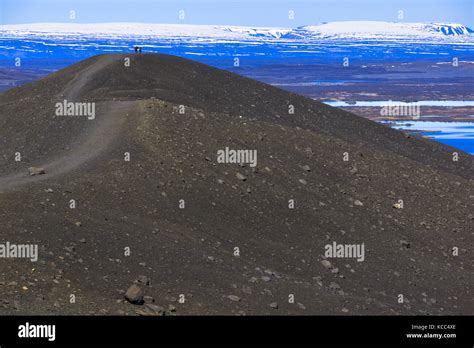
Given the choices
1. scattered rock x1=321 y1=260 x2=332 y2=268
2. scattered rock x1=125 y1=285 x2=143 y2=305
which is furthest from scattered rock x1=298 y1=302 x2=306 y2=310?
scattered rock x1=125 y1=285 x2=143 y2=305

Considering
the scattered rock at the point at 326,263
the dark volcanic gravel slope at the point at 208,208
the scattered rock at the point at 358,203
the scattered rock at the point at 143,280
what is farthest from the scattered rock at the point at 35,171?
the scattered rock at the point at 358,203

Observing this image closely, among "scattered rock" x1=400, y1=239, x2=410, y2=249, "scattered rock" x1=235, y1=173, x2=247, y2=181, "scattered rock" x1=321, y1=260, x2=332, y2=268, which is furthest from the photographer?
"scattered rock" x1=235, y1=173, x2=247, y2=181

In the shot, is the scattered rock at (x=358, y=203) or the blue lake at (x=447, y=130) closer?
the scattered rock at (x=358, y=203)

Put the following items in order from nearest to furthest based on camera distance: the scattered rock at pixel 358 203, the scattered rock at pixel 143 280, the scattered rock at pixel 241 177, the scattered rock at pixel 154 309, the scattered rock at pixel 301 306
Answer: the scattered rock at pixel 154 309 → the scattered rock at pixel 143 280 → the scattered rock at pixel 301 306 → the scattered rock at pixel 241 177 → the scattered rock at pixel 358 203

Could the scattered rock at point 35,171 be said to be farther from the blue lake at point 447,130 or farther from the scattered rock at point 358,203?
the blue lake at point 447,130

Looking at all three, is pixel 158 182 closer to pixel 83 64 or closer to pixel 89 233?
pixel 89 233

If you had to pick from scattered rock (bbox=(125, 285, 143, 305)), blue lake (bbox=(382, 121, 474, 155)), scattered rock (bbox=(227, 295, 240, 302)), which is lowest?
blue lake (bbox=(382, 121, 474, 155))

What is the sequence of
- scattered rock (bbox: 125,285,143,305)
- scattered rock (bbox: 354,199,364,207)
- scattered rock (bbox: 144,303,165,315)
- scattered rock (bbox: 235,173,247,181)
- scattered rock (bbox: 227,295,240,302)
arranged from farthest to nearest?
scattered rock (bbox: 354,199,364,207) → scattered rock (bbox: 235,173,247,181) → scattered rock (bbox: 227,295,240,302) → scattered rock (bbox: 125,285,143,305) → scattered rock (bbox: 144,303,165,315)

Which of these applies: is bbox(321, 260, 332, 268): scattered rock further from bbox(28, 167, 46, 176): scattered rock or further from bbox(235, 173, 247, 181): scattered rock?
bbox(28, 167, 46, 176): scattered rock
